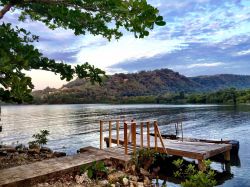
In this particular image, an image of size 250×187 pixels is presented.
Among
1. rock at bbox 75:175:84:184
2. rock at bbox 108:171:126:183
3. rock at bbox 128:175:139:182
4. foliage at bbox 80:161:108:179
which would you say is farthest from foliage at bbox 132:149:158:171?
rock at bbox 75:175:84:184

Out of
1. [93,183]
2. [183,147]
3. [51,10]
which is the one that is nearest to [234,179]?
[183,147]

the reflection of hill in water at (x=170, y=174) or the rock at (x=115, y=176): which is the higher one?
the rock at (x=115, y=176)

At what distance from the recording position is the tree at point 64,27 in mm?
5758

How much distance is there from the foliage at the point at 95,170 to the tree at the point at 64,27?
4497 mm

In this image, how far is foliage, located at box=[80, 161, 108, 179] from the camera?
13164 mm

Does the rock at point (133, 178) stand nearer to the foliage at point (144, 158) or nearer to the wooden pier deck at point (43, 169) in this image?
the wooden pier deck at point (43, 169)

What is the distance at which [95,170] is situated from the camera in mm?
13586

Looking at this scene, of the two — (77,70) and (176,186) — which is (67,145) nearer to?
(176,186)

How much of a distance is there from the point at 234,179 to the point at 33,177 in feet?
54.3

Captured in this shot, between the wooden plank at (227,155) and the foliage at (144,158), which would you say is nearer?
the foliage at (144,158)

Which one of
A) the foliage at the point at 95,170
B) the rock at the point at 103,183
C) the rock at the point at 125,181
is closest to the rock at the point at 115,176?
the rock at the point at 103,183

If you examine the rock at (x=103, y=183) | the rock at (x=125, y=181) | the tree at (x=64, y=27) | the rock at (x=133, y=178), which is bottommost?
the rock at (x=133, y=178)

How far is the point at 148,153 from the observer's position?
17.3m

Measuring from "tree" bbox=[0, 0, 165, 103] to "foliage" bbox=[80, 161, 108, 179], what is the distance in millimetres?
4497
